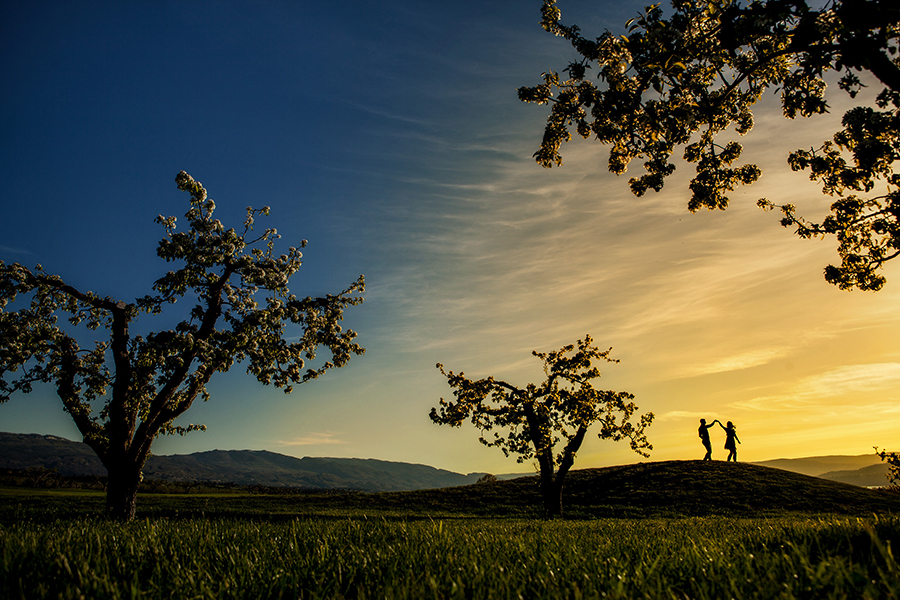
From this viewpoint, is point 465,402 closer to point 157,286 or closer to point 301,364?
point 301,364

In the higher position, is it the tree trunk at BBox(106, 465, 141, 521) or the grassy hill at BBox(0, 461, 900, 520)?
the tree trunk at BBox(106, 465, 141, 521)

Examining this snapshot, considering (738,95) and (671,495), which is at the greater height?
(738,95)

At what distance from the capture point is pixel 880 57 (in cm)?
1039

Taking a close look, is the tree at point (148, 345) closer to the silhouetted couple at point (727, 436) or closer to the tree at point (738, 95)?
the tree at point (738, 95)

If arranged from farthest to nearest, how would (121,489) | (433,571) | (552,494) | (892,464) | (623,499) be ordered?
(623,499), (552,494), (121,489), (892,464), (433,571)

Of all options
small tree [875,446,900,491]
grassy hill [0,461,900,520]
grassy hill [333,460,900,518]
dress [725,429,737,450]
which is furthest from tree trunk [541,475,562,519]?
dress [725,429,737,450]

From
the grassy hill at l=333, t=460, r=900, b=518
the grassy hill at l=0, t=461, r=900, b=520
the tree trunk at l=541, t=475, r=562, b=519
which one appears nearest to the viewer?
the tree trunk at l=541, t=475, r=562, b=519

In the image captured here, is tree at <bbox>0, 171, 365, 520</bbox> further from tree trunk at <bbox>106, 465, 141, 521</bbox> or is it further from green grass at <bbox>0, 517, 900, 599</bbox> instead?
green grass at <bbox>0, 517, 900, 599</bbox>

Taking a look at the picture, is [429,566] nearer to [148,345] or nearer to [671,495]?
[148,345]

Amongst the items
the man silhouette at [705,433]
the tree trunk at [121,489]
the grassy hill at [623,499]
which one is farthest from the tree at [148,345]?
the man silhouette at [705,433]

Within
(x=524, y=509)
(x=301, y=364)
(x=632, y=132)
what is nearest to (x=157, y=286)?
(x=301, y=364)

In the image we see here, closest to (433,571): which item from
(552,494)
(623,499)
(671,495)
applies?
(552,494)

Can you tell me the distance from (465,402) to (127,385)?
20.0 meters

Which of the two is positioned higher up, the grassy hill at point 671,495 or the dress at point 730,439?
the dress at point 730,439
